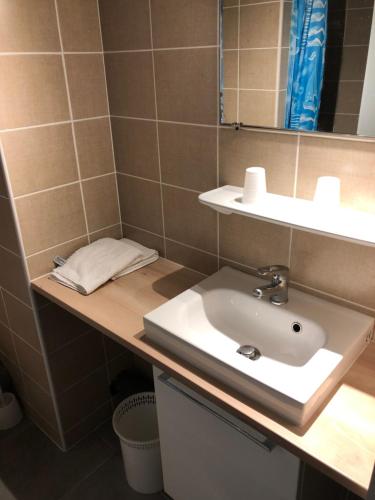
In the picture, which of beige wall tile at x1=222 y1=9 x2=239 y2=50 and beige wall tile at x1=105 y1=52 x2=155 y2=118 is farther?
beige wall tile at x1=105 y1=52 x2=155 y2=118

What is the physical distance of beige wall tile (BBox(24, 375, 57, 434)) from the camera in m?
1.89

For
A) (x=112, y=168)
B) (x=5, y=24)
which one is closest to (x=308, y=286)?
(x=112, y=168)

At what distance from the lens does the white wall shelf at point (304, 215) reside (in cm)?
105

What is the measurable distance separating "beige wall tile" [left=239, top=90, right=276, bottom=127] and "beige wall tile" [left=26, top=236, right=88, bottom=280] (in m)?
0.84

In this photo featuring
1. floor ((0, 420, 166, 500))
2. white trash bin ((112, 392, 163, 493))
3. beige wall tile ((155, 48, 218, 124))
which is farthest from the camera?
floor ((0, 420, 166, 500))

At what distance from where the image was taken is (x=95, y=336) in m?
1.90

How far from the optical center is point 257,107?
4.15 ft

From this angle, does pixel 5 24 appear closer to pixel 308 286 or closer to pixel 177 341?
pixel 177 341

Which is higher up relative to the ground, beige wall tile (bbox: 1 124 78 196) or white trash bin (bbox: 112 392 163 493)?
beige wall tile (bbox: 1 124 78 196)

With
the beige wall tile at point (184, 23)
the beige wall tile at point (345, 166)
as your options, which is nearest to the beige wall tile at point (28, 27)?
the beige wall tile at point (184, 23)

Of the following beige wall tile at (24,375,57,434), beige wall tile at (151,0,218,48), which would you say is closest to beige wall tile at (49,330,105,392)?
beige wall tile at (24,375,57,434)

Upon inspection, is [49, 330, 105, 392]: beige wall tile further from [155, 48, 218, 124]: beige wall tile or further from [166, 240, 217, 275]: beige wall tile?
[155, 48, 218, 124]: beige wall tile

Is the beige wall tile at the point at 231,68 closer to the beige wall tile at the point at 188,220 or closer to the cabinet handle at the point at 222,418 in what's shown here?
the beige wall tile at the point at 188,220

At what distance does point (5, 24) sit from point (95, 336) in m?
1.23
